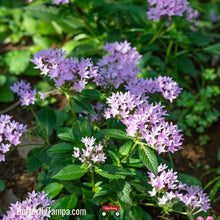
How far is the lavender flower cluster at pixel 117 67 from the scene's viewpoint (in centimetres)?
215

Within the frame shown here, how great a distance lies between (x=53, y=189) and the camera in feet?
7.43

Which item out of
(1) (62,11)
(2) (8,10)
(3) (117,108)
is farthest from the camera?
(2) (8,10)

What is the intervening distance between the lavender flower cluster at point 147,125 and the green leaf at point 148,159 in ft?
0.22

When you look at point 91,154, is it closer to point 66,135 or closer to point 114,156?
point 114,156

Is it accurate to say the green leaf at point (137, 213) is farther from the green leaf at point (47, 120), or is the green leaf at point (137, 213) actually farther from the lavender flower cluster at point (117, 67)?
the green leaf at point (47, 120)

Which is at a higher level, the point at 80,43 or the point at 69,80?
the point at 69,80

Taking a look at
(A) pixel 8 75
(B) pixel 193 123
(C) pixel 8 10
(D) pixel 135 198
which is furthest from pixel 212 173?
(C) pixel 8 10

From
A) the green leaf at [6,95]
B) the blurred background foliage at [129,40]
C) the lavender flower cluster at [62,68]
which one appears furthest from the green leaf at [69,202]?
the green leaf at [6,95]

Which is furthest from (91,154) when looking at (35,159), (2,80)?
(2,80)

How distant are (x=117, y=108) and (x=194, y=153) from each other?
1.55 meters

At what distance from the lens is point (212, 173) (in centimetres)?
286

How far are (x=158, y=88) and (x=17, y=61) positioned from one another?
226 centimetres

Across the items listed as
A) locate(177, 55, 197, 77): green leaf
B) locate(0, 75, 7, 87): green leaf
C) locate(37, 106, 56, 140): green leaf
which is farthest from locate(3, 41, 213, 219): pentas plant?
locate(177, 55, 197, 77): green leaf

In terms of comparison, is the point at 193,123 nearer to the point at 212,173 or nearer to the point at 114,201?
the point at 212,173
